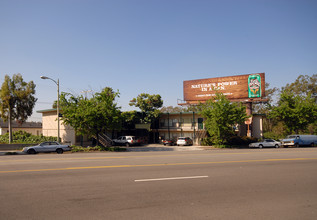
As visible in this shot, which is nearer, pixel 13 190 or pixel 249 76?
pixel 13 190

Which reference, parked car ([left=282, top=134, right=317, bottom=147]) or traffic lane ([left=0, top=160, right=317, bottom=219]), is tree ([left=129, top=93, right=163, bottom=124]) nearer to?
parked car ([left=282, top=134, right=317, bottom=147])

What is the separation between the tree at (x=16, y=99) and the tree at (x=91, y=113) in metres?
10.0

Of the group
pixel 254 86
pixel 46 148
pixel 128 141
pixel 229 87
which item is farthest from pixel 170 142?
pixel 46 148

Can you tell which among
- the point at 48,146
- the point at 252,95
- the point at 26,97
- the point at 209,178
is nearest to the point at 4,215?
the point at 209,178

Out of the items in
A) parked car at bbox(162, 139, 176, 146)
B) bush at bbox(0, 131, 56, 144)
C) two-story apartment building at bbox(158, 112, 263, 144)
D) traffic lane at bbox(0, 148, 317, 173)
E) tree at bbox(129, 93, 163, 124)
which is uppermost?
tree at bbox(129, 93, 163, 124)

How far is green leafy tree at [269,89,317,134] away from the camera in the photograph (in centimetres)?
3281

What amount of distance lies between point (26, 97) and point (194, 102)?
26661mm

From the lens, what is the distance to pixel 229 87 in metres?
38.2

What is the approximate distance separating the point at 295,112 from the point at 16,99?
1551 inches

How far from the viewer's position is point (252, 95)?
118ft

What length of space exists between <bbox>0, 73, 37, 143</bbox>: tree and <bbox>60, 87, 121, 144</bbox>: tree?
10.0m

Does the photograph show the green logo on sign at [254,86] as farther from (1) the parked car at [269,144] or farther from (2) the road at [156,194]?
(2) the road at [156,194]

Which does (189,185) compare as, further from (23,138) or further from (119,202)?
(23,138)

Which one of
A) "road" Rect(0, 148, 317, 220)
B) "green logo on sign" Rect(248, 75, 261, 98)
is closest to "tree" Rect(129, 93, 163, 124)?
"green logo on sign" Rect(248, 75, 261, 98)
